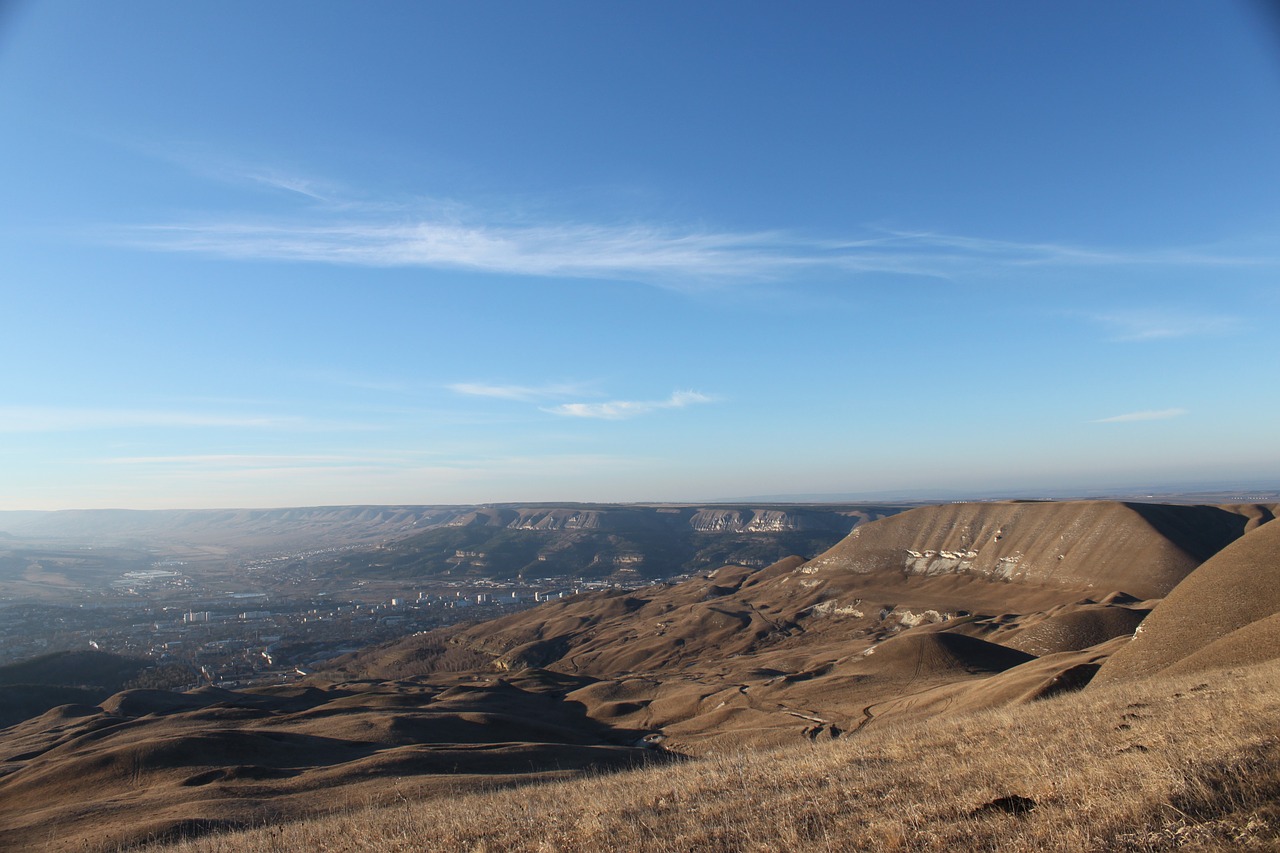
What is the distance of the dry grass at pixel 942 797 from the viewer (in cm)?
734

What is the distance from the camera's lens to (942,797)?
970cm

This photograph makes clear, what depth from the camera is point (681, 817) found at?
10.7 m

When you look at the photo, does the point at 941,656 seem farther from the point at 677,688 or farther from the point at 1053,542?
the point at 1053,542

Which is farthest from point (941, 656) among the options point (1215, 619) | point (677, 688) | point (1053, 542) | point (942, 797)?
point (1053, 542)

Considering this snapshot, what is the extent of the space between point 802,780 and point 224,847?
36.9 feet

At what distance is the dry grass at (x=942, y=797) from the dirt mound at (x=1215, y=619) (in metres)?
8.77

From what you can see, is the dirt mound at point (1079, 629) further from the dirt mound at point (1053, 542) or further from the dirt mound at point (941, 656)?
the dirt mound at point (1053, 542)

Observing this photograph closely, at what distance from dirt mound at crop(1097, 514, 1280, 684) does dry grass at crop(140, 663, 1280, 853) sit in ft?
28.8

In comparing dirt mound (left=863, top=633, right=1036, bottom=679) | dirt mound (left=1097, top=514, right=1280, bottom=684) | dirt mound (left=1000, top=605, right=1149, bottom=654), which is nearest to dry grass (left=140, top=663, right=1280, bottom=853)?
dirt mound (left=1097, top=514, right=1280, bottom=684)

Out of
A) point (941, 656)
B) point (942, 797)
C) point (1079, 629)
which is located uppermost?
point (942, 797)

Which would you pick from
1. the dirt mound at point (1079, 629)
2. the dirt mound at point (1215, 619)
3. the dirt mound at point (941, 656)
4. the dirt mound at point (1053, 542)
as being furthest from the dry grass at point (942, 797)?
the dirt mound at point (1053, 542)

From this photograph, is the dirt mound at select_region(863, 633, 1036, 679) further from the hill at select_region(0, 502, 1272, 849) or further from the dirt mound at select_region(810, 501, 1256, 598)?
the dirt mound at select_region(810, 501, 1256, 598)

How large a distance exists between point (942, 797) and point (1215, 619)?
1229 inches

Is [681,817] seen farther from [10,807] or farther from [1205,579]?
A: [1205,579]
